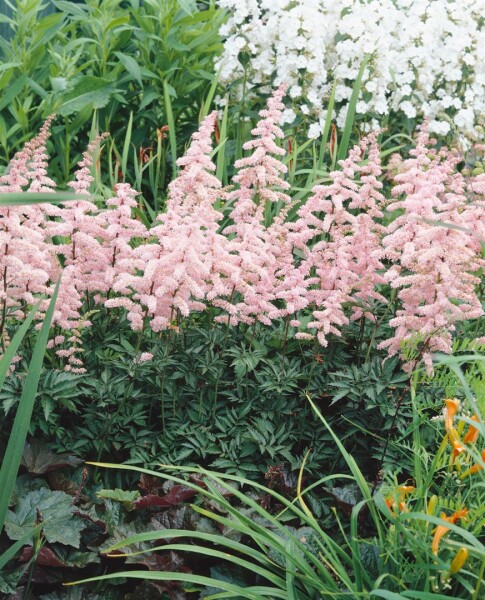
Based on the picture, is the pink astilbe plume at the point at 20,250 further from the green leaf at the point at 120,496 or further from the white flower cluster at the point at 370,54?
the white flower cluster at the point at 370,54

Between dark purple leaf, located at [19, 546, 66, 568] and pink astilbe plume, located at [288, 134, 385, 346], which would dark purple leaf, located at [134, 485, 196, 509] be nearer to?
dark purple leaf, located at [19, 546, 66, 568]

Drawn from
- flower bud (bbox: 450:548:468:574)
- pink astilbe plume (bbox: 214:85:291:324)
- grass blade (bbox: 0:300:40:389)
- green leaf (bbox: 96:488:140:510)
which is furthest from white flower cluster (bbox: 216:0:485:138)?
flower bud (bbox: 450:548:468:574)

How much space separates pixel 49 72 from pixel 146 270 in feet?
9.43

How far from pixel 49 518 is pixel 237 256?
102 cm

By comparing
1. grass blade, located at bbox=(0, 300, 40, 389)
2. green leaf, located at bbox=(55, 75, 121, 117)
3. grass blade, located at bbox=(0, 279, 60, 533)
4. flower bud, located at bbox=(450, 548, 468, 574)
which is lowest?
flower bud, located at bbox=(450, 548, 468, 574)

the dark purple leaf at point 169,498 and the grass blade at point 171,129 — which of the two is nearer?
the dark purple leaf at point 169,498

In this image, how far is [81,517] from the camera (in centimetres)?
235

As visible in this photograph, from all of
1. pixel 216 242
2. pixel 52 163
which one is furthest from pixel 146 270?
pixel 52 163

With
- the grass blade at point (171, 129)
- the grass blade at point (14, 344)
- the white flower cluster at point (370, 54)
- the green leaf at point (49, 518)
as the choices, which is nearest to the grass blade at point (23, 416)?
the grass blade at point (14, 344)

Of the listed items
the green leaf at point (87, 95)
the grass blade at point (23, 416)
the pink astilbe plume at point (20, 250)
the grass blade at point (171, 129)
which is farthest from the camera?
the green leaf at point (87, 95)

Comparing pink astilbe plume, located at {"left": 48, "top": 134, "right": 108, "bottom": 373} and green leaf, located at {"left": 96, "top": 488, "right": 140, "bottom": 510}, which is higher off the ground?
pink astilbe plume, located at {"left": 48, "top": 134, "right": 108, "bottom": 373}

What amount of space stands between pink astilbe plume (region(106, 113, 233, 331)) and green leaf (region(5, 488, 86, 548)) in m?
0.61

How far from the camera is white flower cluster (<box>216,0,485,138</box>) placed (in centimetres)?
458

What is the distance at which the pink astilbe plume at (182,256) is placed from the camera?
2.49 metres
